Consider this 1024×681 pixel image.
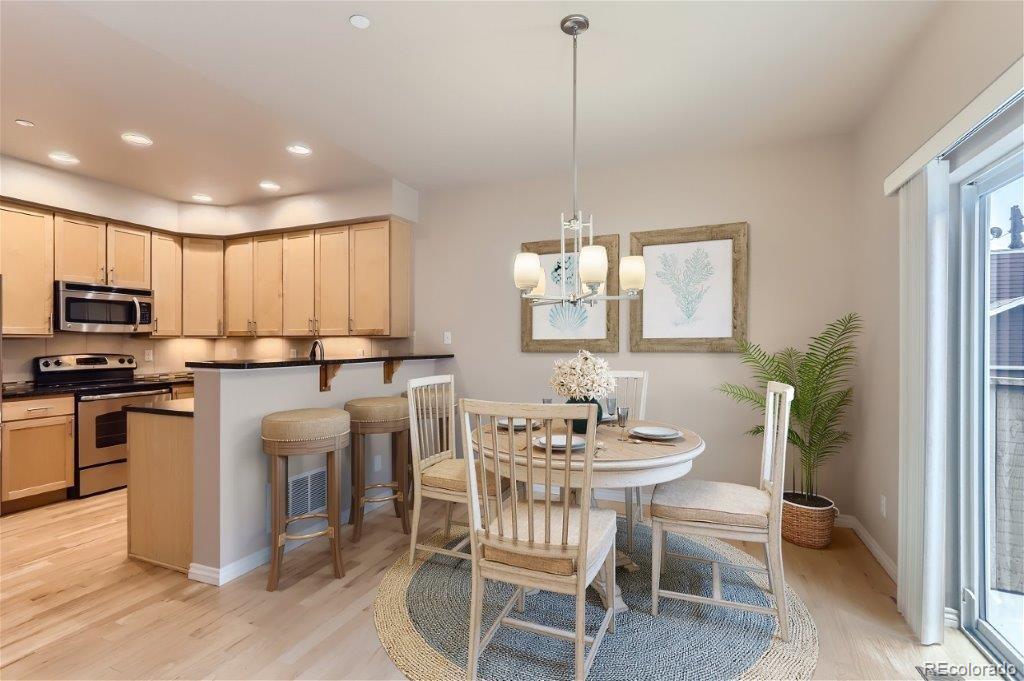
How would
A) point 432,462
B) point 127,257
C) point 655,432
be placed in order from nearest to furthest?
point 655,432
point 432,462
point 127,257

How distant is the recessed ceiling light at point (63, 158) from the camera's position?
3.57 m

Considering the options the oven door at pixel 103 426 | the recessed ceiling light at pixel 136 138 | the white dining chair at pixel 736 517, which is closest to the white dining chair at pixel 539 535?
the white dining chair at pixel 736 517

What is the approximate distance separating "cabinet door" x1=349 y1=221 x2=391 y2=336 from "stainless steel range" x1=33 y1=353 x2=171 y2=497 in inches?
72.7

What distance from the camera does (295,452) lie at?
2465 mm

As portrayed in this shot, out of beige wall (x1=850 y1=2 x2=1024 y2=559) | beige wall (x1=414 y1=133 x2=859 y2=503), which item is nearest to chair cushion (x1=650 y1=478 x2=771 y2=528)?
beige wall (x1=850 y1=2 x2=1024 y2=559)

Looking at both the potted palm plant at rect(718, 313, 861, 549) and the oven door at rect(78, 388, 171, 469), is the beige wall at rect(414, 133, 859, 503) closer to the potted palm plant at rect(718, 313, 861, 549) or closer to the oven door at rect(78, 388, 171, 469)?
the potted palm plant at rect(718, 313, 861, 549)

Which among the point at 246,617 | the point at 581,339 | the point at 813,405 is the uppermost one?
the point at 581,339

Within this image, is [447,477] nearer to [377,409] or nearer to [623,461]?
[377,409]

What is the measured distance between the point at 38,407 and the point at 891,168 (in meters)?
5.76

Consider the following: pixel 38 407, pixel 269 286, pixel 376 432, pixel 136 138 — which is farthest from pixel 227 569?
pixel 269 286

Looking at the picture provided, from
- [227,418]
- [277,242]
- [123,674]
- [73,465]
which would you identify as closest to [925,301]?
[227,418]

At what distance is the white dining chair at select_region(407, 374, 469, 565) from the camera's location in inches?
98.9

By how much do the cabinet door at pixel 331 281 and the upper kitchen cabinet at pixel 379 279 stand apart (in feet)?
0.25

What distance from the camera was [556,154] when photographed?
11.8 ft
